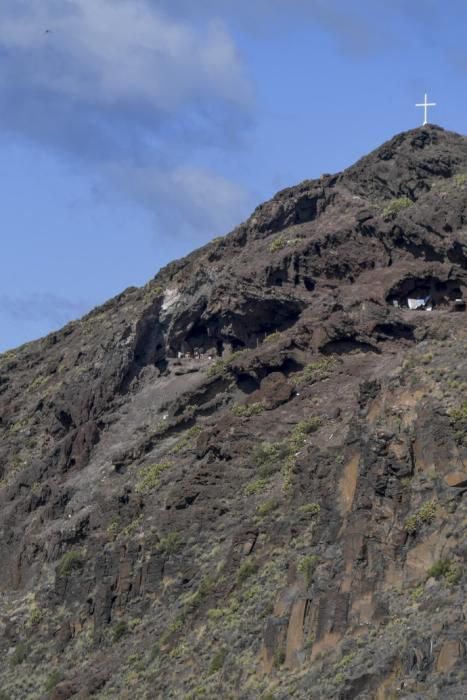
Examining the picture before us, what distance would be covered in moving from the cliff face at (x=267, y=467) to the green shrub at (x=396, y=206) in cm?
20

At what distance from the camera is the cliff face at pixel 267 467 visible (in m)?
66.2

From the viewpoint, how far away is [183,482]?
281ft

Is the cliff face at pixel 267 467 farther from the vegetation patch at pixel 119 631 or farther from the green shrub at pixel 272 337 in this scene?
the green shrub at pixel 272 337

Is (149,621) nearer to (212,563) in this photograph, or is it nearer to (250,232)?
(212,563)

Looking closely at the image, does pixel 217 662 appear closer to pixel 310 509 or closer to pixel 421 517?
pixel 310 509

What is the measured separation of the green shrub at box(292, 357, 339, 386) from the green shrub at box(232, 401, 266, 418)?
5.78ft

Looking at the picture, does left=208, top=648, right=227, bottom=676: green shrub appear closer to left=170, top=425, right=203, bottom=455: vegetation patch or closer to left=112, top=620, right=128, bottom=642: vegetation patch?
left=112, top=620, right=128, bottom=642: vegetation patch

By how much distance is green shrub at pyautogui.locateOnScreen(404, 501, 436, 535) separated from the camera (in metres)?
66.4

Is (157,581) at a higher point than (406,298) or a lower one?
lower

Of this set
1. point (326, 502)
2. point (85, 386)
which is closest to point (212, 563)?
point (326, 502)

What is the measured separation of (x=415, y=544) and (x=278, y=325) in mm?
30491

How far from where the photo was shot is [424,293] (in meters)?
93.7

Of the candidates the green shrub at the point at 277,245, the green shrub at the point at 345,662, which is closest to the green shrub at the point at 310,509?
the green shrub at the point at 345,662

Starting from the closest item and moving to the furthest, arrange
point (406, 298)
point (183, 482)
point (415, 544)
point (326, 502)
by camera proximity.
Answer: point (415, 544) < point (326, 502) < point (183, 482) < point (406, 298)
